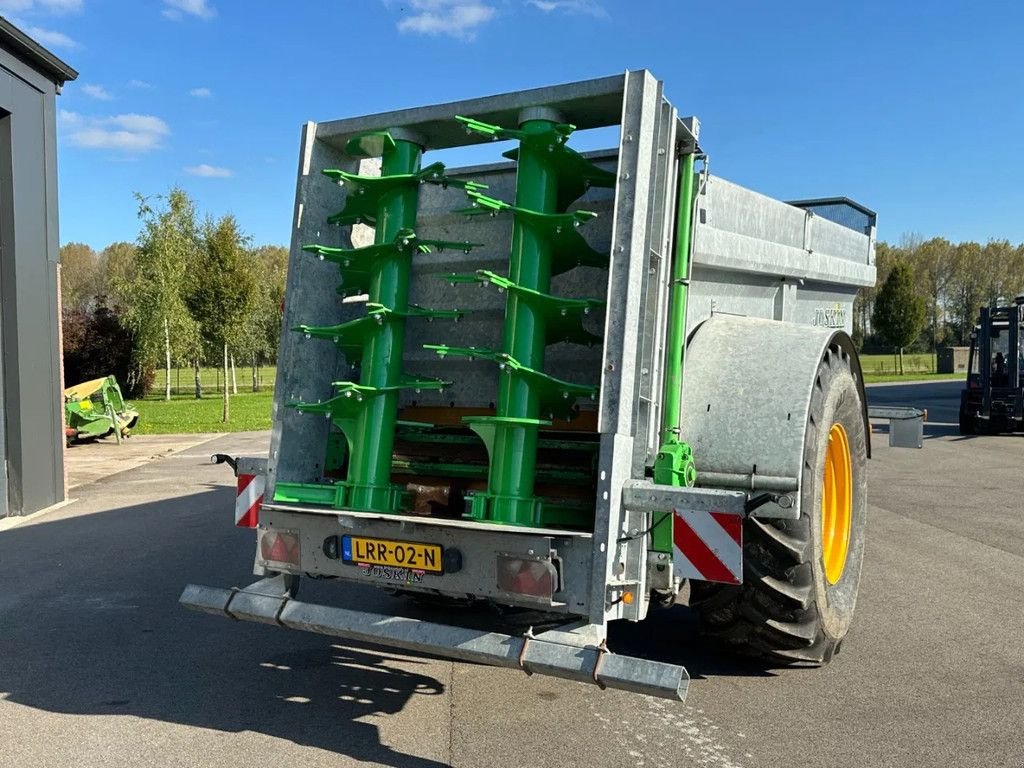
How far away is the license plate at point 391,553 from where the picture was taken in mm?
3719

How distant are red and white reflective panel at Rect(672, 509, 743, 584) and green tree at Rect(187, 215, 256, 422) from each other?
76.5ft

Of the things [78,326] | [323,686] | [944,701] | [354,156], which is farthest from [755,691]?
[78,326]

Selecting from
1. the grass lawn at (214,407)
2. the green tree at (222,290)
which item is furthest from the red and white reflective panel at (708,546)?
the green tree at (222,290)

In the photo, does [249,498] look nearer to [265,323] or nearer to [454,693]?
[454,693]

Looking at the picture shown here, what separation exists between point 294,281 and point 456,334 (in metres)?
0.87

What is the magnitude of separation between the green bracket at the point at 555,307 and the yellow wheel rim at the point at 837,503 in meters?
1.81

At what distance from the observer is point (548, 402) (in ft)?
13.3

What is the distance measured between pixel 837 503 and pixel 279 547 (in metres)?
3.24

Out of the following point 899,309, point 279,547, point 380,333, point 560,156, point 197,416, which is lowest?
point 197,416

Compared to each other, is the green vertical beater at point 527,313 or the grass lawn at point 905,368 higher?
the green vertical beater at point 527,313

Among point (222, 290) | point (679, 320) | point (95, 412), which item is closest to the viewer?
point (679, 320)

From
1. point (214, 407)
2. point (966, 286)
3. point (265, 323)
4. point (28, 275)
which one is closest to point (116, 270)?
point (265, 323)

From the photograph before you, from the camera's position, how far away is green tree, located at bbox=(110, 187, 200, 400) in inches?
1375

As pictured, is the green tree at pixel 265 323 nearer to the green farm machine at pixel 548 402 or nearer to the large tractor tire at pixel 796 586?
the green farm machine at pixel 548 402
